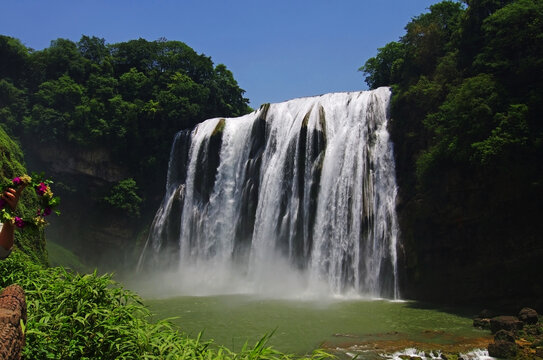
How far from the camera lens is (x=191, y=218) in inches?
1049

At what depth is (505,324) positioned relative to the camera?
10945 mm

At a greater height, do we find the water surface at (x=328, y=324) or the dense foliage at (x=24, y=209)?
the dense foliage at (x=24, y=209)

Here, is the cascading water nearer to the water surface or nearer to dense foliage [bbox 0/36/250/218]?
the water surface

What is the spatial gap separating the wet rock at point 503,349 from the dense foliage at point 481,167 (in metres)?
5.32

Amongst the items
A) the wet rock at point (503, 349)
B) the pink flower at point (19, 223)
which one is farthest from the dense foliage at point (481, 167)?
the pink flower at point (19, 223)

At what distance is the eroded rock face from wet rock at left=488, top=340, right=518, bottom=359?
366 inches

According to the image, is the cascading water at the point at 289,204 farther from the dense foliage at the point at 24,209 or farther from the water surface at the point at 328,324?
the dense foliage at the point at 24,209

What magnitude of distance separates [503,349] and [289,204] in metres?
13.2

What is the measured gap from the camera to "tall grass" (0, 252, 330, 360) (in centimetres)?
374

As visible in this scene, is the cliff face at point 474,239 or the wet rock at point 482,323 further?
the cliff face at point 474,239

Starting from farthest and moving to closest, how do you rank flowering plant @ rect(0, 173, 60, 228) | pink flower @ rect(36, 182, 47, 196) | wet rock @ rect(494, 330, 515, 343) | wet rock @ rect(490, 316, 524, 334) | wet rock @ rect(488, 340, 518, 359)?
wet rock @ rect(490, 316, 524, 334), wet rock @ rect(494, 330, 515, 343), wet rock @ rect(488, 340, 518, 359), pink flower @ rect(36, 182, 47, 196), flowering plant @ rect(0, 173, 60, 228)

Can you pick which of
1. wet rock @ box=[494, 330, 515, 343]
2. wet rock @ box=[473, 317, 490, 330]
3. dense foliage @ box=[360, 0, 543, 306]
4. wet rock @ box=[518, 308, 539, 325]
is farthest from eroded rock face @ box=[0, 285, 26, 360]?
dense foliage @ box=[360, 0, 543, 306]

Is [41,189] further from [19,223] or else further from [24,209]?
[24,209]

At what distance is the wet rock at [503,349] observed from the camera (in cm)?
934
